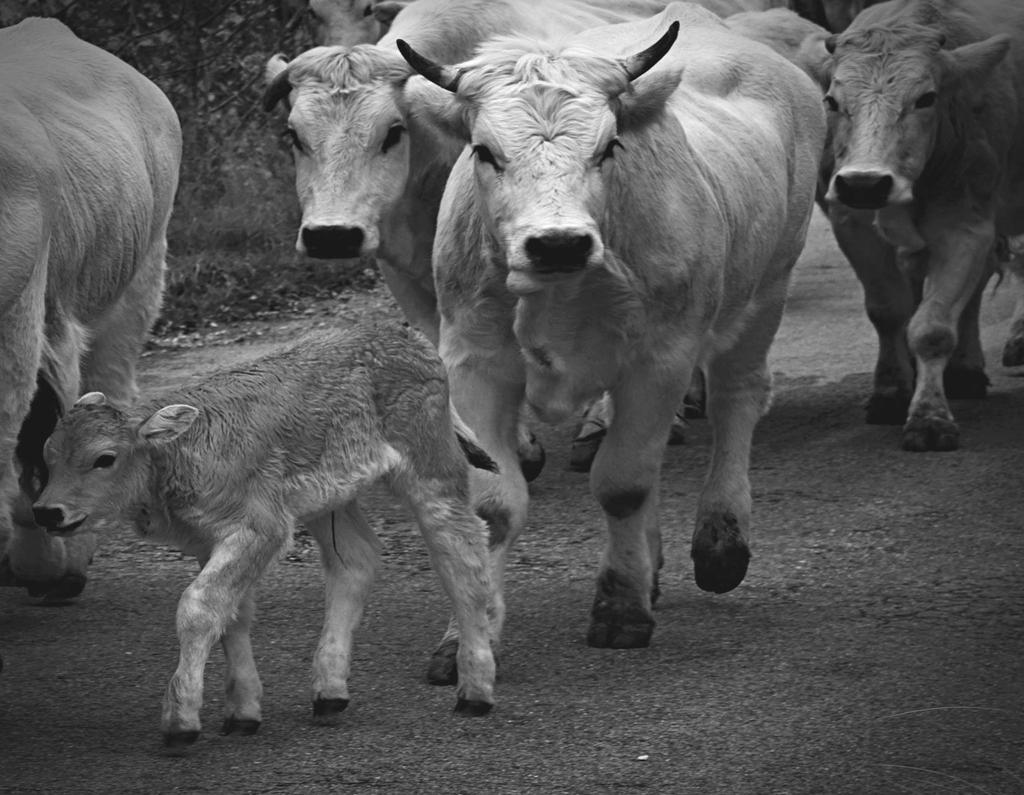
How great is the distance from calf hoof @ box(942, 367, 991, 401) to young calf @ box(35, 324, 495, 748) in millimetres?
5177

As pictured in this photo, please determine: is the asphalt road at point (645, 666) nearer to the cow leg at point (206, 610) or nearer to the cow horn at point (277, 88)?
the cow leg at point (206, 610)

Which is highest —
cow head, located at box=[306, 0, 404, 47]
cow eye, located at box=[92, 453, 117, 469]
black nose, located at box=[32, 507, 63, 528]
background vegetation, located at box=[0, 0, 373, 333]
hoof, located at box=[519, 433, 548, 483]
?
cow eye, located at box=[92, 453, 117, 469]

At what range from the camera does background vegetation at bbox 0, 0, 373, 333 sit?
14383 millimetres

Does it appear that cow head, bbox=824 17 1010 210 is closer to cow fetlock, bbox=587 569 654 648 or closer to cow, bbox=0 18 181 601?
cow, bbox=0 18 181 601

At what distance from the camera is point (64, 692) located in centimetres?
640

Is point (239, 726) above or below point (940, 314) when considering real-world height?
A: above

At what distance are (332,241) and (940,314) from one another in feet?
10.9

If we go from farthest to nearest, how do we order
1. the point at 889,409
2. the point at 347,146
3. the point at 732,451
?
the point at 889,409, the point at 347,146, the point at 732,451

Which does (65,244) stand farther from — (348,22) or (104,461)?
(348,22)

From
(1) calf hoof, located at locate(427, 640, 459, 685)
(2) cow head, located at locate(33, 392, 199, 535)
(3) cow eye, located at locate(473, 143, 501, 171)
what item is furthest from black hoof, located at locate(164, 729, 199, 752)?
(3) cow eye, located at locate(473, 143, 501, 171)

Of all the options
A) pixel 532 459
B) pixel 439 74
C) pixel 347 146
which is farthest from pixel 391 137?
pixel 439 74

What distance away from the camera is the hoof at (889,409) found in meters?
10.5

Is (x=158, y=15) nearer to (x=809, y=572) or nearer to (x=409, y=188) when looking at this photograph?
(x=409, y=188)

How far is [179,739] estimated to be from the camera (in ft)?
18.2
